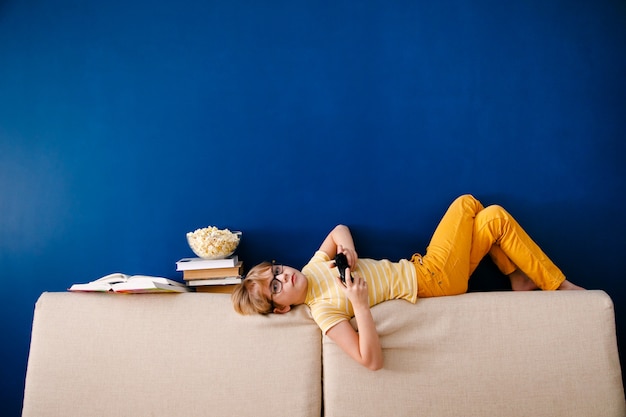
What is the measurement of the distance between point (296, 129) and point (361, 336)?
3.24 ft

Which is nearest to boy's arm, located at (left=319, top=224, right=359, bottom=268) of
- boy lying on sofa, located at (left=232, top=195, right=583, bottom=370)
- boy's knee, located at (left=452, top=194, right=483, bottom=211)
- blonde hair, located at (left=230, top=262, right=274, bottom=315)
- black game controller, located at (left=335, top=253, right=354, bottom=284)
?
boy lying on sofa, located at (left=232, top=195, right=583, bottom=370)

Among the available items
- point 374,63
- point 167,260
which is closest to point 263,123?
point 374,63

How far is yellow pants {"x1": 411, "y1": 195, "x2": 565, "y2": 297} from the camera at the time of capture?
1.82 m

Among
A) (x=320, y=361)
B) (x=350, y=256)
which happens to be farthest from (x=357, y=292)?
(x=320, y=361)

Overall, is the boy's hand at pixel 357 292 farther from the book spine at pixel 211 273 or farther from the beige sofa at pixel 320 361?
the book spine at pixel 211 273

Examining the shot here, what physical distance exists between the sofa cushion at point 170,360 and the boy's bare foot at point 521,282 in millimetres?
954

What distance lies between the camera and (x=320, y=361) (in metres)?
1.68

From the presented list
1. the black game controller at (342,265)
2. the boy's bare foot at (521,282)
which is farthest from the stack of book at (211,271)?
the boy's bare foot at (521,282)

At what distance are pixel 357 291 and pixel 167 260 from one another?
0.99 meters

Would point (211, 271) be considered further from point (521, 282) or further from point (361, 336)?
point (521, 282)

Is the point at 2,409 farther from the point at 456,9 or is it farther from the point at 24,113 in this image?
the point at 456,9

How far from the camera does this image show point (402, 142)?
2.04 m

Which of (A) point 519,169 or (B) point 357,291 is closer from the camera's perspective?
(B) point 357,291

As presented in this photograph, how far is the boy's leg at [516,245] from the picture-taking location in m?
1.84
